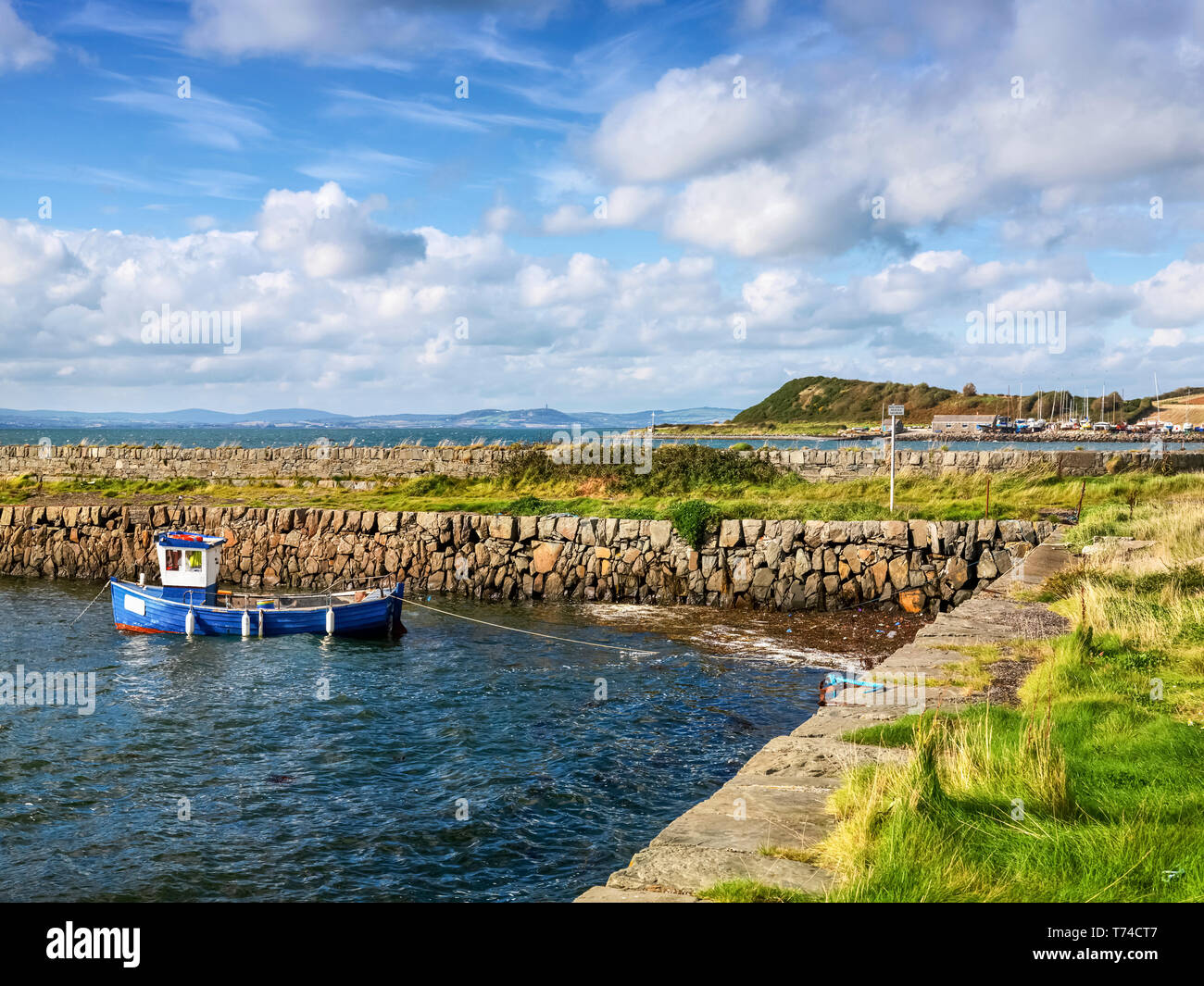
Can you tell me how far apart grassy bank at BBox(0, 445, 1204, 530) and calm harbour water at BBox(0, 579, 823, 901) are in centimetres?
791

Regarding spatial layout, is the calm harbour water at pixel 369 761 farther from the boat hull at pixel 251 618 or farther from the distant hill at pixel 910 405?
the distant hill at pixel 910 405

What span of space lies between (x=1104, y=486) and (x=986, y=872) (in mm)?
25060

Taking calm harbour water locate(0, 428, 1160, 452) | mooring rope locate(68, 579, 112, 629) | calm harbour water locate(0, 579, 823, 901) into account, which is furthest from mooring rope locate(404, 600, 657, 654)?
calm harbour water locate(0, 428, 1160, 452)

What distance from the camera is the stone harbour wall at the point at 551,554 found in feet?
73.1

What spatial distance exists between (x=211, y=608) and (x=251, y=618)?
1109mm

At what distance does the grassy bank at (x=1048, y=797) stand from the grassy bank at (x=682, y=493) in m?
13.7

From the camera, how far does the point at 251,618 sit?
2134 cm

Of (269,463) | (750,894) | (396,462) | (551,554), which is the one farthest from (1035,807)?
(269,463)

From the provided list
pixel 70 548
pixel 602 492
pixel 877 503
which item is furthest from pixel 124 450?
pixel 877 503

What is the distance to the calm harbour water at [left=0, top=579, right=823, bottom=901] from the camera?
9156mm

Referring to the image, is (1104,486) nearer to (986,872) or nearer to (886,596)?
(886,596)

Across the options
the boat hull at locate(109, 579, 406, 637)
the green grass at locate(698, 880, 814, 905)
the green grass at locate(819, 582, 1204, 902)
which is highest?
the green grass at locate(819, 582, 1204, 902)

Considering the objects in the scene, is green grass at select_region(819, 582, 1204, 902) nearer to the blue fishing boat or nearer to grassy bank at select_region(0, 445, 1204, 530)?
the blue fishing boat

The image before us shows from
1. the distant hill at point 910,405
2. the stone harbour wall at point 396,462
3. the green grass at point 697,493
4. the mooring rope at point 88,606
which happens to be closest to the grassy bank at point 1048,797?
the green grass at point 697,493
